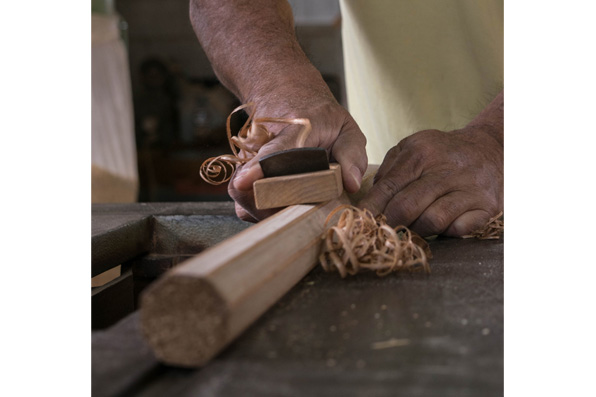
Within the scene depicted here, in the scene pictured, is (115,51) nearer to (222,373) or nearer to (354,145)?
(354,145)

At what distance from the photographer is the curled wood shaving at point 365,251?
701mm

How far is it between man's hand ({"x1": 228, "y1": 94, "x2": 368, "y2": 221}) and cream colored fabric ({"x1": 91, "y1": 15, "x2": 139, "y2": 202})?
2.26 metres

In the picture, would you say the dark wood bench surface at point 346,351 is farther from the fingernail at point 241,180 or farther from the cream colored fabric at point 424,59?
the cream colored fabric at point 424,59

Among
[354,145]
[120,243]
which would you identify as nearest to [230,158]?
[354,145]

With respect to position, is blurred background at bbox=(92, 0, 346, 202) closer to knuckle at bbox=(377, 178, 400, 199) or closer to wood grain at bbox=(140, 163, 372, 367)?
knuckle at bbox=(377, 178, 400, 199)

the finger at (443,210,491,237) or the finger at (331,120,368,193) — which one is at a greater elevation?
the finger at (331,120,368,193)

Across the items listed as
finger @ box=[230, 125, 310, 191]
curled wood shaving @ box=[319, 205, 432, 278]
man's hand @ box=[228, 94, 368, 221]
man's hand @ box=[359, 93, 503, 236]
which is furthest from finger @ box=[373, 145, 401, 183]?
curled wood shaving @ box=[319, 205, 432, 278]

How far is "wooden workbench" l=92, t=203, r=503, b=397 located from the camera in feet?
1.39

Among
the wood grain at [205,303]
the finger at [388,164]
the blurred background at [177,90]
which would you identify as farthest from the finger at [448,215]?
the blurred background at [177,90]

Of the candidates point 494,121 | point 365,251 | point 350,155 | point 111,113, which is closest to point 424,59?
point 494,121

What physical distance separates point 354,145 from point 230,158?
209 mm

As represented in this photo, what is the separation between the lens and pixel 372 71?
5.99 feet

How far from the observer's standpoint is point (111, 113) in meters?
3.38

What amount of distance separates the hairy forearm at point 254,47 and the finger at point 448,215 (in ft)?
0.96
